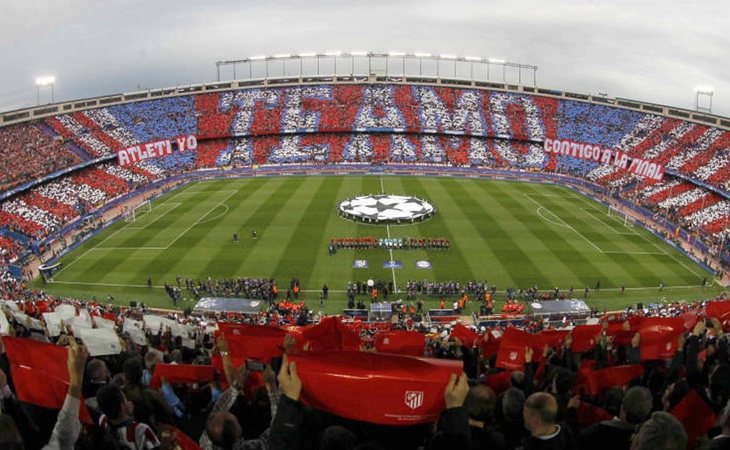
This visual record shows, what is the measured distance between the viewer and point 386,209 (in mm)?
58938

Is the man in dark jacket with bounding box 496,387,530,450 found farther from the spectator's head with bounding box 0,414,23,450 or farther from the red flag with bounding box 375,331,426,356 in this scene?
the red flag with bounding box 375,331,426,356


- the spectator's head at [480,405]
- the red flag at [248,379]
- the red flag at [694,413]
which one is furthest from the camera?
the red flag at [248,379]

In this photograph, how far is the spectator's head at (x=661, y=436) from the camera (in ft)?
16.8

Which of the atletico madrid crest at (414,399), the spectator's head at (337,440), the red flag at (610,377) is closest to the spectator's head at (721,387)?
the red flag at (610,377)

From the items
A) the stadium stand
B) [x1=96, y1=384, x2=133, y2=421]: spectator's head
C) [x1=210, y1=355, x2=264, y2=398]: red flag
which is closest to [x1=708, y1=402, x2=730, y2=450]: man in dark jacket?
[x1=210, y1=355, x2=264, y2=398]: red flag

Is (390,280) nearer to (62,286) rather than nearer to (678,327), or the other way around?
(62,286)

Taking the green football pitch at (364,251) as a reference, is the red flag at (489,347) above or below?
above

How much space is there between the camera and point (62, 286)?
43.0 m

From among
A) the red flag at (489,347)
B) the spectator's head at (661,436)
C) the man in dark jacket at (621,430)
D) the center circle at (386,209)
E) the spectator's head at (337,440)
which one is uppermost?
the spectator's head at (661,436)

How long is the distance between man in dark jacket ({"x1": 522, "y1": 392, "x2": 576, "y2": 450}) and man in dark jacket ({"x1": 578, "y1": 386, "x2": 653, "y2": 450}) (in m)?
0.72

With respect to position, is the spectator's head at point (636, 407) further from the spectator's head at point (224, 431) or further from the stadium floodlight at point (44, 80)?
the stadium floodlight at point (44, 80)

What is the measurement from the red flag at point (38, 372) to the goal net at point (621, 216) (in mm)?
57819

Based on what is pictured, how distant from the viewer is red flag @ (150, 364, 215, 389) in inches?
425

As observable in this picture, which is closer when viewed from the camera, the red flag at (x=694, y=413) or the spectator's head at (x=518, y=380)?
the red flag at (x=694, y=413)
